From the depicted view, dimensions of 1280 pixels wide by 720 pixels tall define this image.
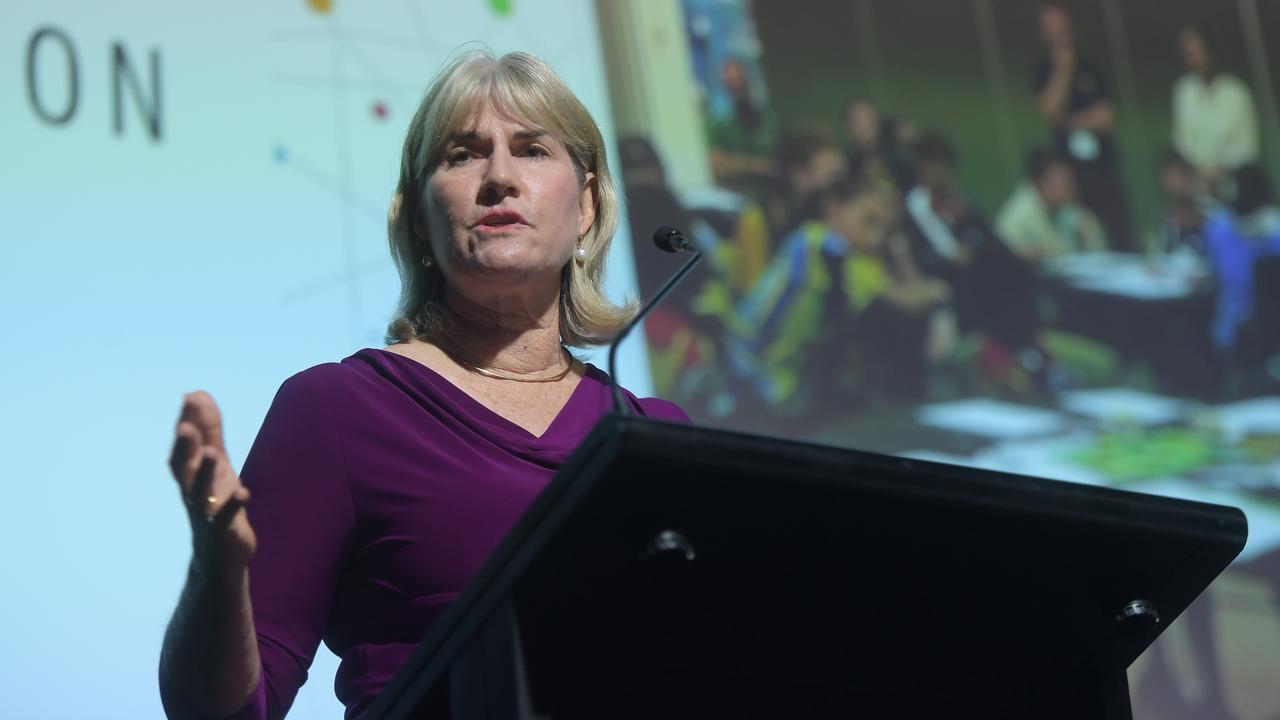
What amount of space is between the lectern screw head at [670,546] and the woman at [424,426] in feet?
0.95

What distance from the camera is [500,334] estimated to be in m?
1.58

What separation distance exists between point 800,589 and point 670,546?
0.40 ft

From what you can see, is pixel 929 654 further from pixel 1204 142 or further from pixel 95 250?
pixel 1204 142

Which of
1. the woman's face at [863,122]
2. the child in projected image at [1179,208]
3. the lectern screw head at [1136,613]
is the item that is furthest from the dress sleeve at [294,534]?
the child in projected image at [1179,208]

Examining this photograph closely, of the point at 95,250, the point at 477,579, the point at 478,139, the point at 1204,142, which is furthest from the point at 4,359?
the point at 1204,142

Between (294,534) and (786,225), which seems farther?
(786,225)

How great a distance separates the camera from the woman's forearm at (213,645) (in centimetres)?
108

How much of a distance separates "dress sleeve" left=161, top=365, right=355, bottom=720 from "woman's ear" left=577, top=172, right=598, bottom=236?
0.50 meters

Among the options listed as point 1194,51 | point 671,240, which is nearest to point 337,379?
point 671,240

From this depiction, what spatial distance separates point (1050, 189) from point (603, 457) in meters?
2.79

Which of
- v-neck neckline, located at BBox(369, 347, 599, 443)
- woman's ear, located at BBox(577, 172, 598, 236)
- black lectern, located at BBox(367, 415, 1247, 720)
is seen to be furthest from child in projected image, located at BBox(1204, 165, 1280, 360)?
black lectern, located at BBox(367, 415, 1247, 720)

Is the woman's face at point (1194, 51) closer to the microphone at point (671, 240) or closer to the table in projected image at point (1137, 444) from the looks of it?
the table in projected image at point (1137, 444)

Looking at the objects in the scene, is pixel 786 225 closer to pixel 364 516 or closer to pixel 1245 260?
pixel 1245 260

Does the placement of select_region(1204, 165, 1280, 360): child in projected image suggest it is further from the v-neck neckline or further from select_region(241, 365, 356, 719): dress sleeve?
select_region(241, 365, 356, 719): dress sleeve
